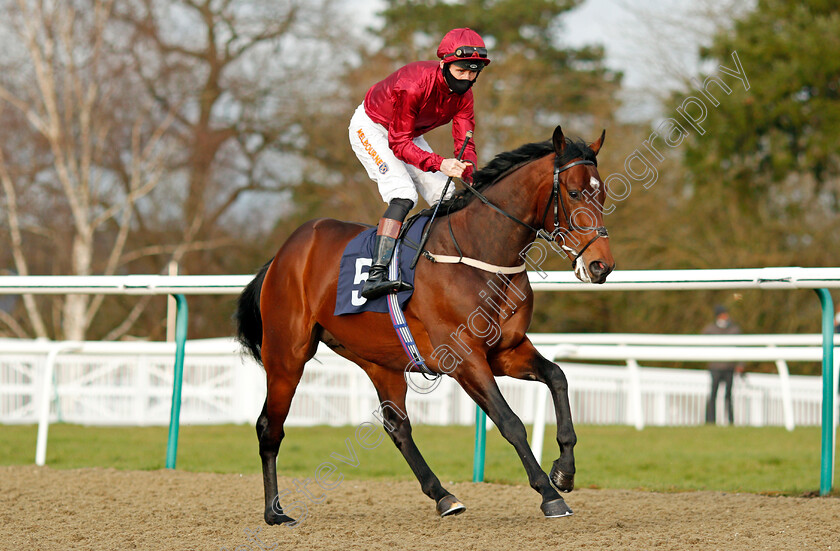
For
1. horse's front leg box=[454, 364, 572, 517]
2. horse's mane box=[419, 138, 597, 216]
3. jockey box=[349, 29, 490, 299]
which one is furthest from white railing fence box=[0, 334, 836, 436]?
horse's front leg box=[454, 364, 572, 517]

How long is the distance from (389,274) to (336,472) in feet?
8.17

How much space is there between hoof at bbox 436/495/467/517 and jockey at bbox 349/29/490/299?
0.99 metres

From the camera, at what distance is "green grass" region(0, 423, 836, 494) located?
6117 millimetres

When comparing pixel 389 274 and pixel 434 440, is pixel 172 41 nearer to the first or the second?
pixel 434 440

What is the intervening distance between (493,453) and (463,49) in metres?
4.19

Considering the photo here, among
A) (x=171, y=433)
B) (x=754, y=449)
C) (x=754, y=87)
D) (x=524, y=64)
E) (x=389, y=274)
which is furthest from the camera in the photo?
(x=524, y=64)

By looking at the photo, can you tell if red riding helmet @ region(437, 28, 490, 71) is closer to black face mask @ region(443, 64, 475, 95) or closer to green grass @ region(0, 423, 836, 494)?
black face mask @ region(443, 64, 475, 95)

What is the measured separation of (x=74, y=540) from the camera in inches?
149

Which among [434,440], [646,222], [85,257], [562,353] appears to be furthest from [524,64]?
[562,353]

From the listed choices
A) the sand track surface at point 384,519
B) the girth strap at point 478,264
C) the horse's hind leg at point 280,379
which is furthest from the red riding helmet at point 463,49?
the sand track surface at point 384,519

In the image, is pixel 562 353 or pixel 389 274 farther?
pixel 562 353

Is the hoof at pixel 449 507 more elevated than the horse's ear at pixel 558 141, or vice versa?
the horse's ear at pixel 558 141

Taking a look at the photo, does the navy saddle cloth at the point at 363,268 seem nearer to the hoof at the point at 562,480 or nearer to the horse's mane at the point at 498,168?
A: the horse's mane at the point at 498,168

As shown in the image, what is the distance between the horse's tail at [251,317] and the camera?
5.13 meters
